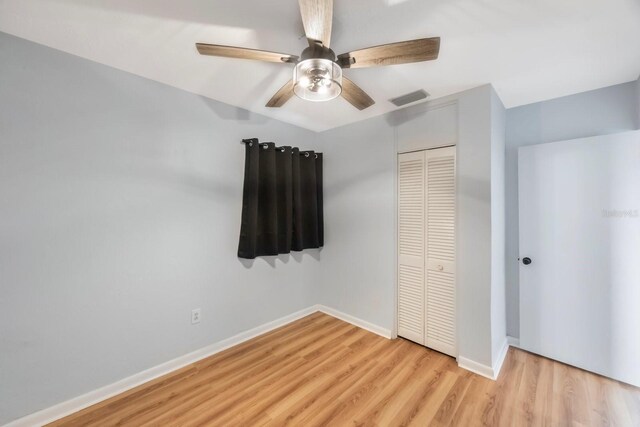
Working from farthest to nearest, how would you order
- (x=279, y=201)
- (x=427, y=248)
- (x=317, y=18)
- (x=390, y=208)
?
(x=279, y=201)
(x=390, y=208)
(x=427, y=248)
(x=317, y=18)

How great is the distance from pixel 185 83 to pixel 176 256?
56.7 inches

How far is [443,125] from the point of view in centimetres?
221

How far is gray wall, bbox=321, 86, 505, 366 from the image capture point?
6.45 ft

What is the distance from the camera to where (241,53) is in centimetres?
126

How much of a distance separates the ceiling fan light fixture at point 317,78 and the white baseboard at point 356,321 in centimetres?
233

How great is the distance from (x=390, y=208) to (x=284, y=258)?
4.38ft

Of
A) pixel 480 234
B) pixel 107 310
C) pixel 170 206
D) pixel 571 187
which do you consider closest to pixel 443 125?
pixel 480 234

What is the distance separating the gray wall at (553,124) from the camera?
1.95m

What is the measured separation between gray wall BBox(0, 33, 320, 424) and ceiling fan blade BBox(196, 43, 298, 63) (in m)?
1.05

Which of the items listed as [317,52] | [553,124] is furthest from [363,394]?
[553,124]

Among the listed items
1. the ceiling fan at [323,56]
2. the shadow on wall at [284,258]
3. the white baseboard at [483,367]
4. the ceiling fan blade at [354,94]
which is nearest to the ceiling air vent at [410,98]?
the ceiling fan blade at [354,94]

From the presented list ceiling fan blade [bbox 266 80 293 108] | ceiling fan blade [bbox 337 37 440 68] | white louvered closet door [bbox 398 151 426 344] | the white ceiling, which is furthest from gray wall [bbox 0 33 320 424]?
white louvered closet door [bbox 398 151 426 344]

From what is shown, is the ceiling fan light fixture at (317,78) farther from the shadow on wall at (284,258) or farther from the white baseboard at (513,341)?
the white baseboard at (513,341)

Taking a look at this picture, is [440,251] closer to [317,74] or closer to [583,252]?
[583,252]
